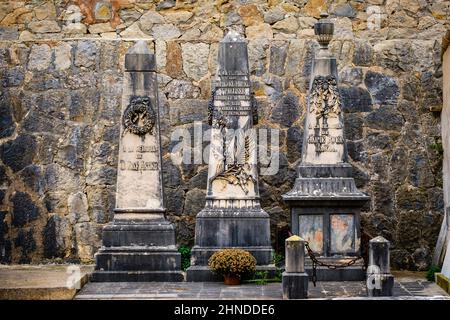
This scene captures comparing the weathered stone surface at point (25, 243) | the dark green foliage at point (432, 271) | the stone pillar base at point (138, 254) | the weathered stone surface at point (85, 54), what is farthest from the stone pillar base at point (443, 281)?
the weathered stone surface at point (85, 54)

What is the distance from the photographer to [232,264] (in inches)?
592

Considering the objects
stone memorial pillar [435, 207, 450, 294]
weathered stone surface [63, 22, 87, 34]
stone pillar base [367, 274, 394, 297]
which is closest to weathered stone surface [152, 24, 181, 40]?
weathered stone surface [63, 22, 87, 34]

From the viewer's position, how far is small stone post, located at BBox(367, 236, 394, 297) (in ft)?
46.4

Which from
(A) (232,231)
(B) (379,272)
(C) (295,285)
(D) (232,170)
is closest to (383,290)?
(B) (379,272)

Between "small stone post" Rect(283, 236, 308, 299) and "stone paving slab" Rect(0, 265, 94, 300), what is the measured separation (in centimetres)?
289

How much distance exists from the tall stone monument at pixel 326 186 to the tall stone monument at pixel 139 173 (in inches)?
77.2

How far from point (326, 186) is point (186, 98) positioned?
335 cm

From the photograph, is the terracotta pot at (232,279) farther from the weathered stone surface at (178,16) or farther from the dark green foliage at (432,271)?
the weathered stone surface at (178,16)

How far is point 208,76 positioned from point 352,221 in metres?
3.87

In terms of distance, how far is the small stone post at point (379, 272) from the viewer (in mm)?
14148

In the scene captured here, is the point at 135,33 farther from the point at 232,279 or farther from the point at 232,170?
the point at 232,279

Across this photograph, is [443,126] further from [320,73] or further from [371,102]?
[320,73]

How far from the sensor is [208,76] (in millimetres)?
18141

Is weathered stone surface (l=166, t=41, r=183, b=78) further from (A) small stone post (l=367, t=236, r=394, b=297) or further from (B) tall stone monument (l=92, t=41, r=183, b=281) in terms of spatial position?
(A) small stone post (l=367, t=236, r=394, b=297)
